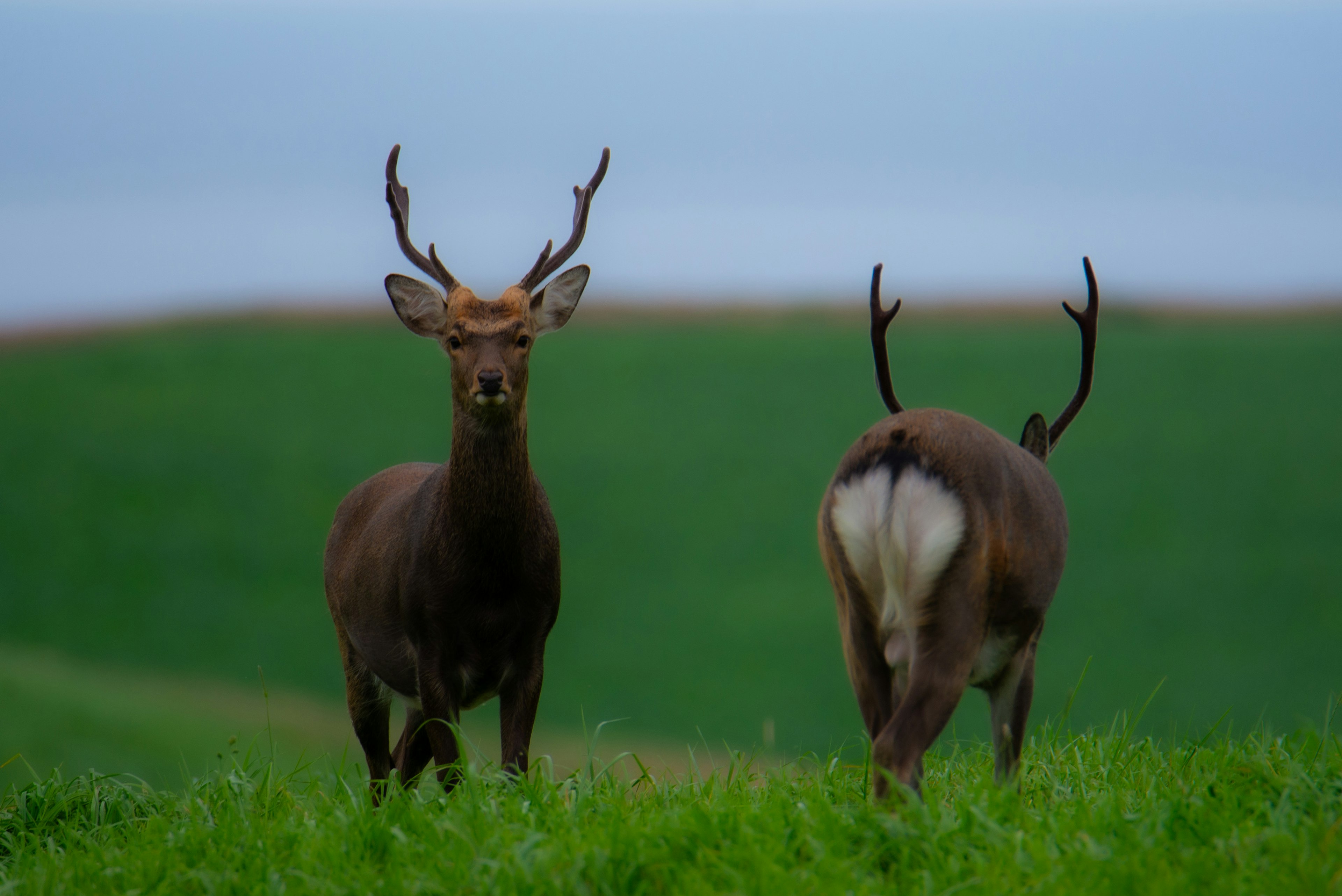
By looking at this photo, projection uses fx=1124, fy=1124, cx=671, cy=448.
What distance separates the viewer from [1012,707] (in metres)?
3.96

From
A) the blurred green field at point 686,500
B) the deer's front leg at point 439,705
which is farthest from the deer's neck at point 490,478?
the blurred green field at point 686,500

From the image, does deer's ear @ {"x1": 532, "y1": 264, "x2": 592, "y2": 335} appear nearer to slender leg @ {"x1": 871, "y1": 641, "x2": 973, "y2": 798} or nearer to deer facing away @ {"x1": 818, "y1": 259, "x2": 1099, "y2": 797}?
deer facing away @ {"x1": 818, "y1": 259, "x2": 1099, "y2": 797}

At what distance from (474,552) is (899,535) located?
1.87 metres

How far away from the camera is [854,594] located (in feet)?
11.6

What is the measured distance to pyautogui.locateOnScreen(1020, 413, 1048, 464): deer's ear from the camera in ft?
15.4

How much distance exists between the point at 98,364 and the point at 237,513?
282 inches

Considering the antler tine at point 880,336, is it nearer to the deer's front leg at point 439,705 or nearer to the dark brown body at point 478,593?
the dark brown body at point 478,593

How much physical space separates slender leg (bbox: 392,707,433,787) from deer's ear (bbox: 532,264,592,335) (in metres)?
1.93

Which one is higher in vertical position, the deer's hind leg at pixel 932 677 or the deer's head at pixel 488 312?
the deer's head at pixel 488 312

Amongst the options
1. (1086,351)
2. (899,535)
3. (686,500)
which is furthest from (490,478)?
(686,500)

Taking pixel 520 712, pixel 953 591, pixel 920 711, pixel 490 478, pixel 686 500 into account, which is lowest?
pixel 686 500

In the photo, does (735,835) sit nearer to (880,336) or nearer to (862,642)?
(862,642)

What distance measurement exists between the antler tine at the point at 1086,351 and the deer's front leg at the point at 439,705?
8.95 feet

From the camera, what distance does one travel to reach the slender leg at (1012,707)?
391cm
